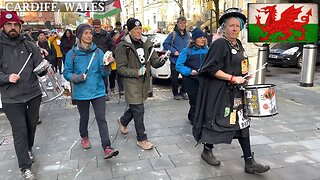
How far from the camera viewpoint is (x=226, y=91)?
135 inches

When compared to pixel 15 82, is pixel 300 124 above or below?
below

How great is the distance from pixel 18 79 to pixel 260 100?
258 centimetres

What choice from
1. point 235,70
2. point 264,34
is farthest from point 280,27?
point 235,70

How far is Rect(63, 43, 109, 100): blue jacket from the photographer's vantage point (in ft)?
13.2

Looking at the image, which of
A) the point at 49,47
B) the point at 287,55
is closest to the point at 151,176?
the point at 49,47

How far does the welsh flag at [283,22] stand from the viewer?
816 cm

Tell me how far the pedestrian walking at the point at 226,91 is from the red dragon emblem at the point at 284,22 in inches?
203

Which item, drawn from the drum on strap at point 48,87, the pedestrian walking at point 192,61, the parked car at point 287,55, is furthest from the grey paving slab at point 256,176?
the parked car at point 287,55

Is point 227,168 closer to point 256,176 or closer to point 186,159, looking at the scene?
point 256,176

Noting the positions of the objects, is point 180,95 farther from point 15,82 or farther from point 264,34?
point 15,82

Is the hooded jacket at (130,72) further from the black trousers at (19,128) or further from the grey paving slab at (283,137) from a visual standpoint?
the grey paving slab at (283,137)

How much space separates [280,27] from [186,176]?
610 centimetres

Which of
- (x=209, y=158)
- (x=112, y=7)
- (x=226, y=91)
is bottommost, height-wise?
(x=209, y=158)

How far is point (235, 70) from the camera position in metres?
3.41
